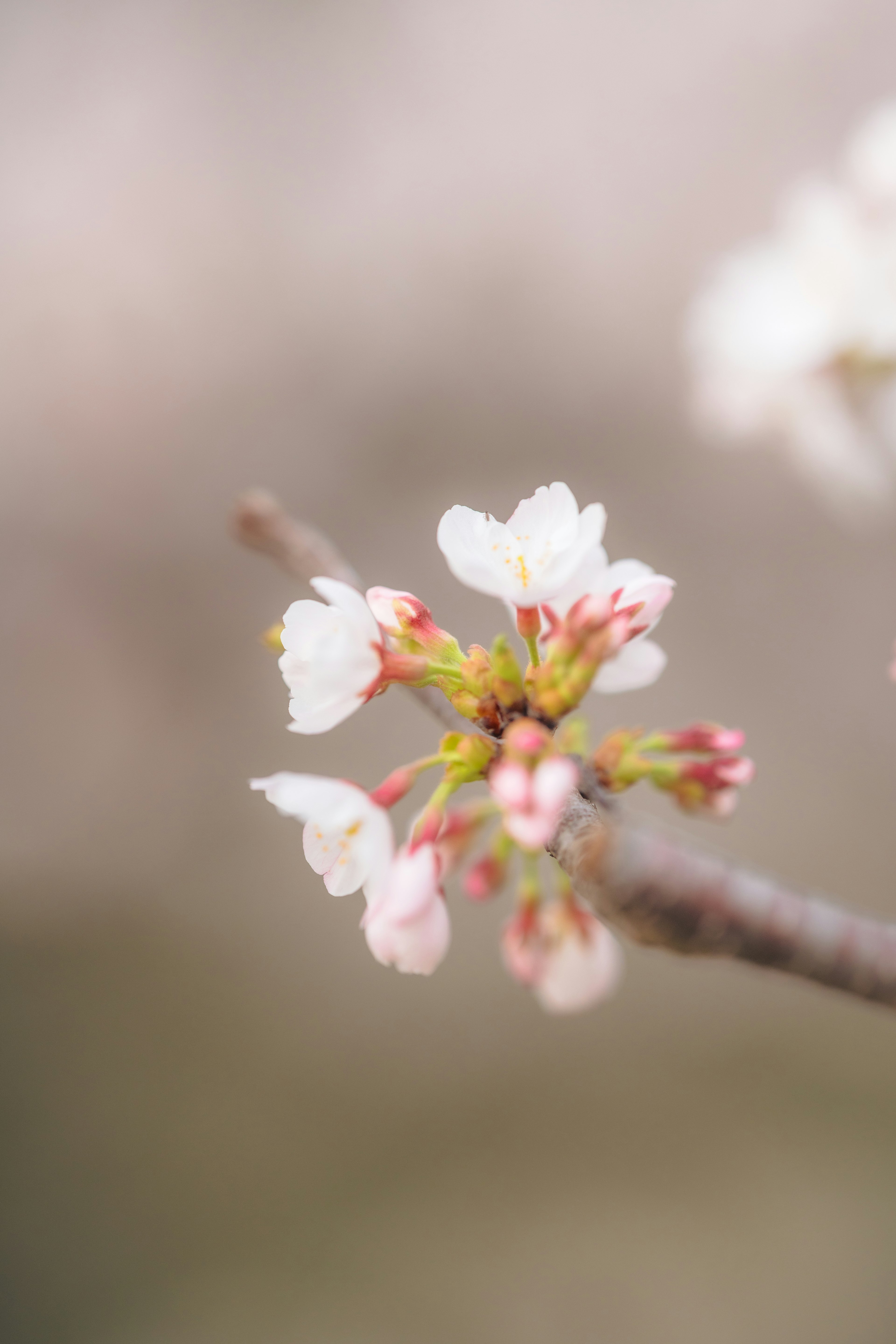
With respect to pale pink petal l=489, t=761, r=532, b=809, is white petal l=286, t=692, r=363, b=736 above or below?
above

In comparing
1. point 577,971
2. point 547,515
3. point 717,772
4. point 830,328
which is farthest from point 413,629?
point 830,328

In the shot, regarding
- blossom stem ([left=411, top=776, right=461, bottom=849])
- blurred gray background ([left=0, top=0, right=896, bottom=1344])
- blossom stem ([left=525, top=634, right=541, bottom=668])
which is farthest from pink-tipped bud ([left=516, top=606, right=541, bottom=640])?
blurred gray background ([left=0, top=0, right=896, bottom=1344])

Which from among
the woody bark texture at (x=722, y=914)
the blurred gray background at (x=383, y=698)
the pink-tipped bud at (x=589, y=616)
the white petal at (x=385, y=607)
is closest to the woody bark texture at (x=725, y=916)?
the woody bark texture at (x=722, y=914)

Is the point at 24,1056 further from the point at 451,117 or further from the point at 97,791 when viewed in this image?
the point at 451,117

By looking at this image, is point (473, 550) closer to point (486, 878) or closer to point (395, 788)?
point (395, 788)

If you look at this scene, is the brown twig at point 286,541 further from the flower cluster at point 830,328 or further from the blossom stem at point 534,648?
the flower cluster at point 830,328

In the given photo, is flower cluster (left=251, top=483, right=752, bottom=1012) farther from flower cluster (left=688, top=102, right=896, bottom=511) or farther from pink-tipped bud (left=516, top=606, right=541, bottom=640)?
flower cluster (left=688, top=102, right=896, bottom=511)
